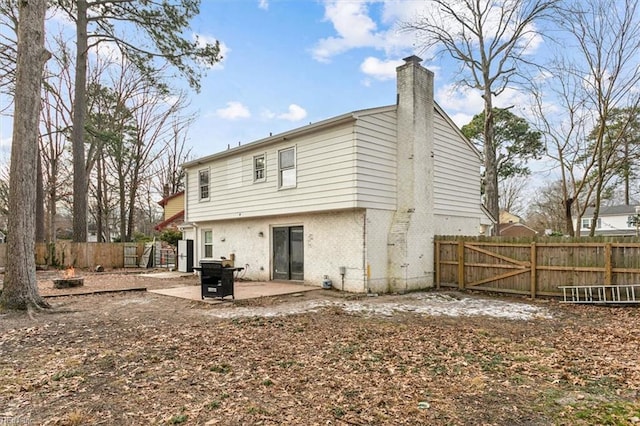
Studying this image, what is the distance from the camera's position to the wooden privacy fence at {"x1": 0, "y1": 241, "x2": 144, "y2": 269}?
798 inches

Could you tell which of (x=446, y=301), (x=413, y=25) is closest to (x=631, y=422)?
(x=446, y=301)

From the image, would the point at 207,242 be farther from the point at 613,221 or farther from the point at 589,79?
the point at 613,221

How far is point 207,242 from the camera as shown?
56.0 feet

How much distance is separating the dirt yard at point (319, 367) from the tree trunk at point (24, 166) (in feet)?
2.17

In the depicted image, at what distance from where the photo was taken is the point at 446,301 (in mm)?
9977

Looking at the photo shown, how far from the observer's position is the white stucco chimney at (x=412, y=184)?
11266 millimetres

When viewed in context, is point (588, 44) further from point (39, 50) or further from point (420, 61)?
point (39, 50)

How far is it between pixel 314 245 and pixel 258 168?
12.2 ft

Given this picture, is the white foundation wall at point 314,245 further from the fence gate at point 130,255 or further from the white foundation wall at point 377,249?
the fence gate at point 130,255

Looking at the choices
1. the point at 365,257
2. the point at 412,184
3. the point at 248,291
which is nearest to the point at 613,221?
the point at 412,184

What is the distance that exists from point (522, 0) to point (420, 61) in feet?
29.8

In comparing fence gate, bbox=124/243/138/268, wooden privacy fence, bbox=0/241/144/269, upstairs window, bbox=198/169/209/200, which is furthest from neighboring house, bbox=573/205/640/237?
wooden privacy fence, bbox=0/241/144/269

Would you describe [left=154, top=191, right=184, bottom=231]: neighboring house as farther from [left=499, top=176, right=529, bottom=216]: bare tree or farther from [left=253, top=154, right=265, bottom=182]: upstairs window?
[left=499, top=176, right=529, bottom=216]: bare tree

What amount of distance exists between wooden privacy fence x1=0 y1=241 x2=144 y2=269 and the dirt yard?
551 inches
